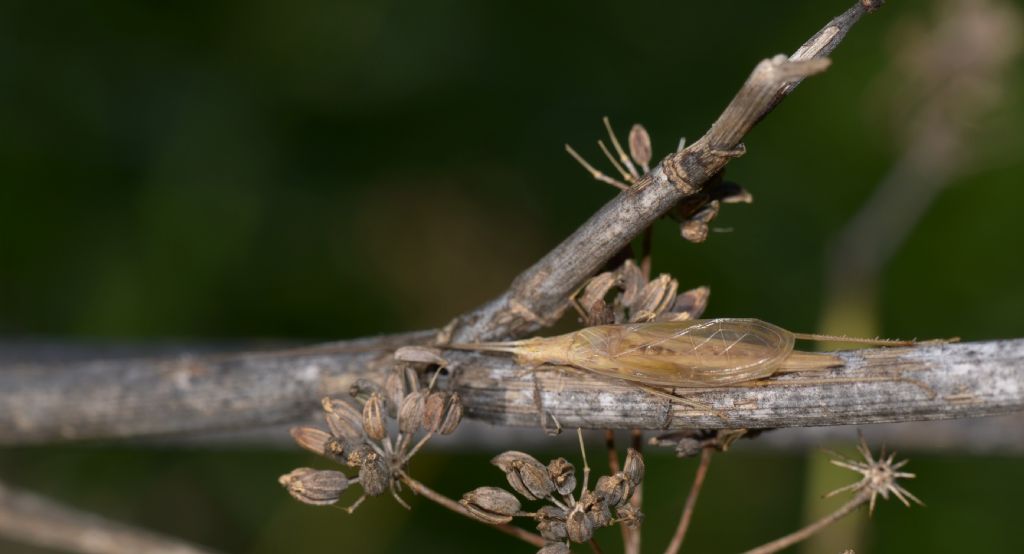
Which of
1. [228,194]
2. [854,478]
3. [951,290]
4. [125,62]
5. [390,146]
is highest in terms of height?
[125,62]

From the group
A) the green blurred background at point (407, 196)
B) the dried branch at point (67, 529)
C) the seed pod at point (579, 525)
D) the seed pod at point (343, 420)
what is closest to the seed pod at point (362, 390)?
the seed pod at point (343, 420)

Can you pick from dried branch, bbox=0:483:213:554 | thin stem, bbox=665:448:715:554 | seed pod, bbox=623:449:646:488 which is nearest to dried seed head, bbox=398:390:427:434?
seed pod, bbox=623:449:646:488

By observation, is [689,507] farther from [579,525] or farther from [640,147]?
[640,147]

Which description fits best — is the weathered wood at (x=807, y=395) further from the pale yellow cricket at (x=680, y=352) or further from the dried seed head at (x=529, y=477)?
the dried seed head at (x=529, y=477)

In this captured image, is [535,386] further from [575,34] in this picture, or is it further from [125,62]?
[125,62]

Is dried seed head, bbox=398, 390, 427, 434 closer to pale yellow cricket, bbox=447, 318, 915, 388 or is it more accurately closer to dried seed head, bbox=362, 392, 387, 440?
dried seed head, bbox=362, 392, 387, 440

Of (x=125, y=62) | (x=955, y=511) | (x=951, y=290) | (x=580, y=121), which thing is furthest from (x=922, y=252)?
(x=125, y=62)

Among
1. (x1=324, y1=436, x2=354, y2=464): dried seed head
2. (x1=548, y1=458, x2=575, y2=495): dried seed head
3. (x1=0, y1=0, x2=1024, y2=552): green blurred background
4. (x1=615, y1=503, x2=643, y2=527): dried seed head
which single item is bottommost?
(x1=615, y1=503, x2=643, y2=527): dried seed head
